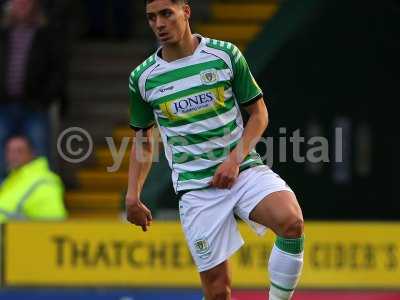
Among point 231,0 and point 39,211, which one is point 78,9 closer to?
point 231,0

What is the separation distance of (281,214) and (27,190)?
3.68m

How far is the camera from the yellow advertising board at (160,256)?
1131 cm

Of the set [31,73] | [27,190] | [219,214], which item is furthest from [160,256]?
[219,214]

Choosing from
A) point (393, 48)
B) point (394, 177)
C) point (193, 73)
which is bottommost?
point (394, 177)

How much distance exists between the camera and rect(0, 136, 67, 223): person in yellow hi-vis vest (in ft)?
38.8

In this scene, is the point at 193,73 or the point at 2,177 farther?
the point at 2,177

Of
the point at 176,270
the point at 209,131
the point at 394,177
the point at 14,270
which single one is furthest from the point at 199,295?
the point at 394,177

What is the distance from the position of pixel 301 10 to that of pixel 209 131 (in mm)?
4903

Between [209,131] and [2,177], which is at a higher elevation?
[209,131]

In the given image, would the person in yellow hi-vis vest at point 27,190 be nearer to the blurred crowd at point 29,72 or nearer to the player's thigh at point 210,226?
the blurred crowd at point 29,72

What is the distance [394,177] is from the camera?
14.2m

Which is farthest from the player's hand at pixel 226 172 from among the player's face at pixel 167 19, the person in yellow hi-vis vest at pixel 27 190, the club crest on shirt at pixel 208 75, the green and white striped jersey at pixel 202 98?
the person in yellow hi-vis vest at pixel 27 190

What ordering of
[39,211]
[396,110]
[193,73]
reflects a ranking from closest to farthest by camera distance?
1. [193,73]
2. [39,211]
3. [396,110]

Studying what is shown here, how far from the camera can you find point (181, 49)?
870 cm
